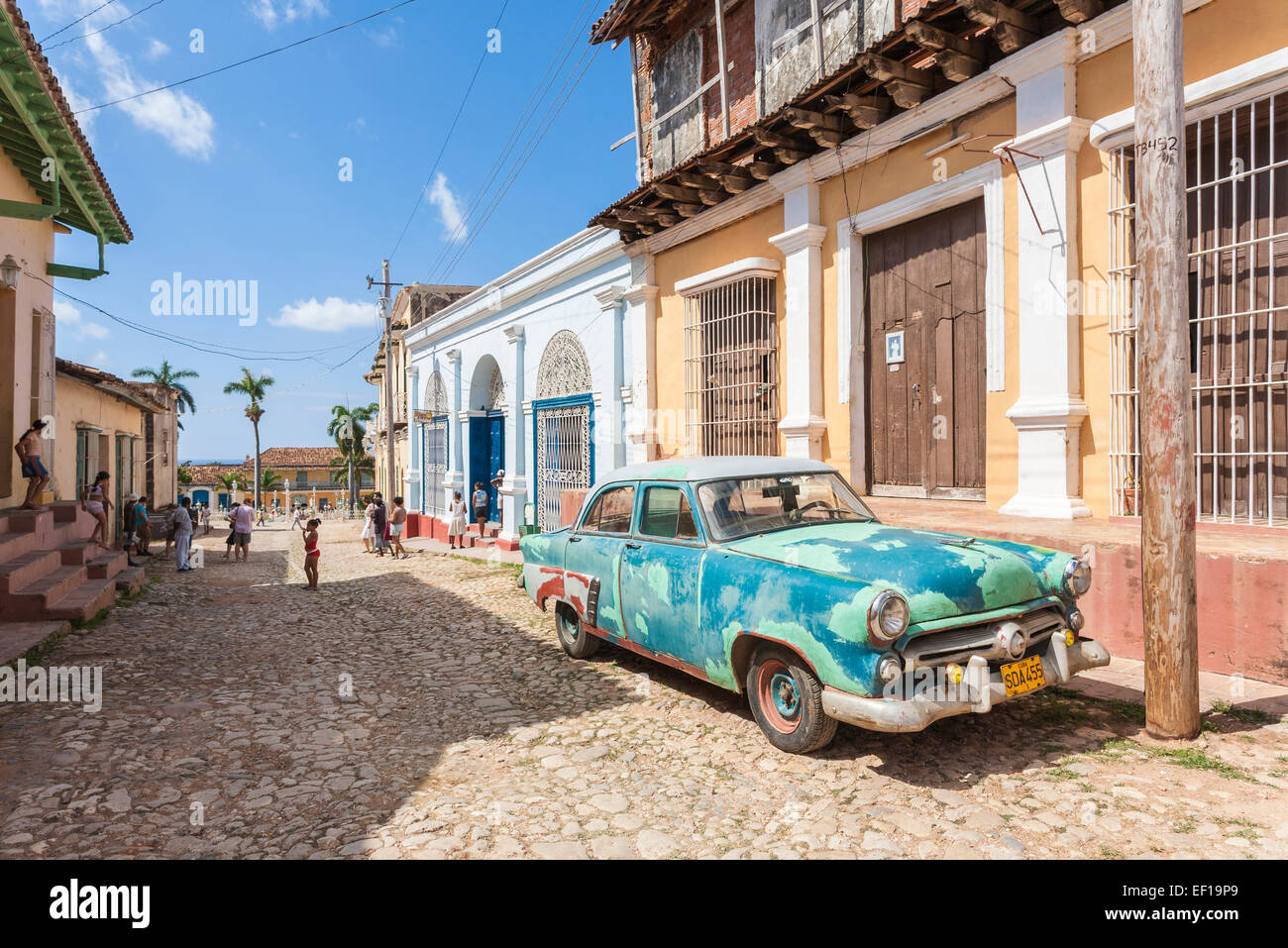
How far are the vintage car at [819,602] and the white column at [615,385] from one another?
6444 millimetres

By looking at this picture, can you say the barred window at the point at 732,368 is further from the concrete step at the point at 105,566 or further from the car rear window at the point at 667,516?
the concrete step at the point at 105,566

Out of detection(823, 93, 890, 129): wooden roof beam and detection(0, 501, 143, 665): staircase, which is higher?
detection(823, 93, 890, 129): wooden roof beam

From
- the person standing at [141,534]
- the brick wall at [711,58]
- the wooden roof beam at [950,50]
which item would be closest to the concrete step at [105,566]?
the person standing at [141,534]

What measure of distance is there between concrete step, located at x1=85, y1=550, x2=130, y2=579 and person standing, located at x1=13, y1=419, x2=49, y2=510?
0.97 meters

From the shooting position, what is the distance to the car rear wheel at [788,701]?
11.9 feet

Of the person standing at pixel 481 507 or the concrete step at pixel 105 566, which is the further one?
the person standing at pixel 481 507

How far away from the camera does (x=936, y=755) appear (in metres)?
3.71

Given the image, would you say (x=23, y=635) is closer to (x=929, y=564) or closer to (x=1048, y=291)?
(x=929, y=564)

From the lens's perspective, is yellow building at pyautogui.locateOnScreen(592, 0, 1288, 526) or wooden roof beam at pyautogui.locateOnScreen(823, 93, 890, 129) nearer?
yellow building at pyautogui.locateOnScreen(592, 0, 1288, 526)

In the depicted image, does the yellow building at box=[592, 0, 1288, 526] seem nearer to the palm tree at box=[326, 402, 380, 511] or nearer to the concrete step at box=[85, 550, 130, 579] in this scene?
the concrete step at box=[85, 550, 130, 579]

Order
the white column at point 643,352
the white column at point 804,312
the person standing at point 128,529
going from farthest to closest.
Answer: the person standing at point 128,529 → the white column at point 643,352 → the white column at point 804,312

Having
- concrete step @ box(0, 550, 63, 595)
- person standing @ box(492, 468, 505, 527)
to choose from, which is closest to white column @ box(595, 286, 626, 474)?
person standing @ box(492, 468, 505, 527)

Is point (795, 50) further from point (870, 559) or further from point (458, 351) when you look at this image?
point (458, 351)

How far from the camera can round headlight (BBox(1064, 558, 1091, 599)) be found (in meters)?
3.82
